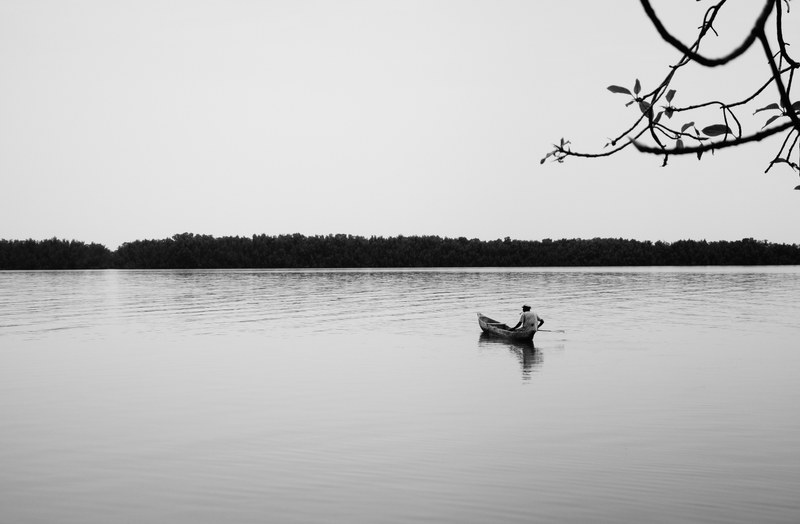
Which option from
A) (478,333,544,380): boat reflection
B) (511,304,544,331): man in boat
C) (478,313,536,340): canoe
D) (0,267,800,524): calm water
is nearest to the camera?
(0,267,800,524): calm water

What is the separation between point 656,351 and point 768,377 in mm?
7700

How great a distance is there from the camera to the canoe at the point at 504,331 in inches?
1364

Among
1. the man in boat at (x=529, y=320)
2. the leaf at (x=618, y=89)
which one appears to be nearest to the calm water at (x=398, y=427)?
the man in boat at (x=529, y=320)

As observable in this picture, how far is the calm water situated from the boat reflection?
22 cm

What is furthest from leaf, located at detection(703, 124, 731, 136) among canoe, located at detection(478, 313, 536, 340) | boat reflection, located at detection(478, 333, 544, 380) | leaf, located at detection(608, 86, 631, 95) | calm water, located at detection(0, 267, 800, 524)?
canoe, located at detection(478, 313, 536, 340)

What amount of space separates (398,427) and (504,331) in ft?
61.2

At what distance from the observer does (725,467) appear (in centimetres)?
1377

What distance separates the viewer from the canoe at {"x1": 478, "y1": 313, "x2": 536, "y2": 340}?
3466cm

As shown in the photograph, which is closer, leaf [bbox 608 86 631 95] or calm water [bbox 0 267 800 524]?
leaf [bbox 608 86 631 95]

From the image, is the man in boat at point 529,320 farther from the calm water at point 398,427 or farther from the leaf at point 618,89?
the leaf at point 618,89

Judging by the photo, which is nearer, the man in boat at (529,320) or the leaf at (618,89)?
the leaf at (618,89)

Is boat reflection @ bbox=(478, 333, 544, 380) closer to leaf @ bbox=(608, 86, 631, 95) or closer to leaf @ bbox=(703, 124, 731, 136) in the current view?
leaf @ bbox=(608, 86, 631, 95)

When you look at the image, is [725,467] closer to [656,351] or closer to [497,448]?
[497,448]

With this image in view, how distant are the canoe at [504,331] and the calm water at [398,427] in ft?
1.88
